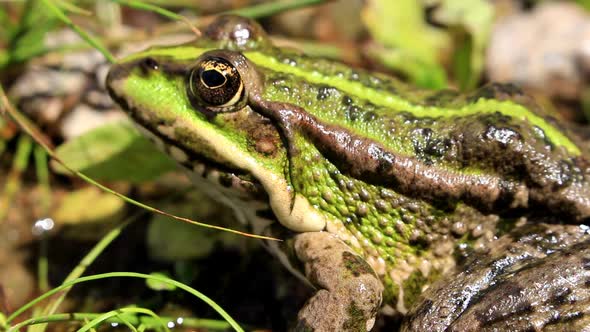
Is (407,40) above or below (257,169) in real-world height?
above

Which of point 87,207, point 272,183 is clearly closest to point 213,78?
point 272,183

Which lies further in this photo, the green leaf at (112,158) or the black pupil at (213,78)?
the green leaf at (112,158)

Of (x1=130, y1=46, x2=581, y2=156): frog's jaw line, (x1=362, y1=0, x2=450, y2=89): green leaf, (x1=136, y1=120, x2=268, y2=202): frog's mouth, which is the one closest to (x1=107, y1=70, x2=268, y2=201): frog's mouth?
(x1=136, y1=120, x2=268, y2=202): frog's mouth

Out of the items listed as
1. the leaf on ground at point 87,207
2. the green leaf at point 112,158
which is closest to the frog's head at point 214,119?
the green leaf at point 112,158

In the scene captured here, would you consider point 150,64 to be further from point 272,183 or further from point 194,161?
point 272,183

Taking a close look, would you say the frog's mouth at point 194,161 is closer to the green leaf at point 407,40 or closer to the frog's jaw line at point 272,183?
the frog's jaw line at point 272,183

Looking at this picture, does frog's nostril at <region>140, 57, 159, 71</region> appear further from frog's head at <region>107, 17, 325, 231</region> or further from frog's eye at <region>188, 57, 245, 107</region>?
frog's eye at <region>188, 57, 245, 107</region>

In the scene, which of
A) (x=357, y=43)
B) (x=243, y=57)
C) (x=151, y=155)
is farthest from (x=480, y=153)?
(x=357, y=43)
